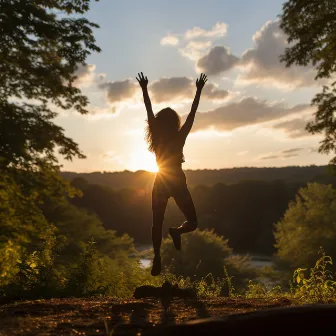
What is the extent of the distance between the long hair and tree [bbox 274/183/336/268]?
27820 millimetres

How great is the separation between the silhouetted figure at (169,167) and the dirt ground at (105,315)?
0.91 metres

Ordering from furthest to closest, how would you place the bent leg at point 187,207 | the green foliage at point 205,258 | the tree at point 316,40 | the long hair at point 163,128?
1. the green foliage at point 205,258
2. the tree at point 316,40
3. the long hair at point 163,128
4. the bent leg at point 187,207

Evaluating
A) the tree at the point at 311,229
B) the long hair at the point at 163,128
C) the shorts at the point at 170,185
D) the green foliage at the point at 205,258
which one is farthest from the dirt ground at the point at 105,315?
the tree at the point at 311,229

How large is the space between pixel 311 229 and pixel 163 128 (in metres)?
30.5

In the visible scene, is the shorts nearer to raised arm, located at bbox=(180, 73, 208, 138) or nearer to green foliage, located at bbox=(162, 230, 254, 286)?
raised arm, located at bbox=(180, 73, 208, 138)

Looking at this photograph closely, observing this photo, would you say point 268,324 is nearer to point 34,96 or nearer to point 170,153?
point 170,153

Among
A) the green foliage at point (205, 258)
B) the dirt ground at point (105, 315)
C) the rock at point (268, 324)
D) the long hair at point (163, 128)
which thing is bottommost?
the green foliage at point (205, 258)

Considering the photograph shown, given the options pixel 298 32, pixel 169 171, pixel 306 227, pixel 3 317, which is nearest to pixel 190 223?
pixel 169 171

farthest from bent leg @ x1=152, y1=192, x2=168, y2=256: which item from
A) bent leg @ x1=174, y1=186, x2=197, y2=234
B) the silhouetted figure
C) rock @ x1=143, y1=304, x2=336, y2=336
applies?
rock @ x1=143, y1=304, x2=336, y2=336

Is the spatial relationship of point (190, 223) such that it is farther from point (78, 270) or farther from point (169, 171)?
point (78, 270)

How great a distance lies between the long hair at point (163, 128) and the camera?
545cm

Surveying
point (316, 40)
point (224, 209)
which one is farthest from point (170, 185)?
point (224, 209)

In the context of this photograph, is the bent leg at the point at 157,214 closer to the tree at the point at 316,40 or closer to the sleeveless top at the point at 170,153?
the sleeveless top at the point at 170,153

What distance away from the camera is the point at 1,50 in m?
8.62
